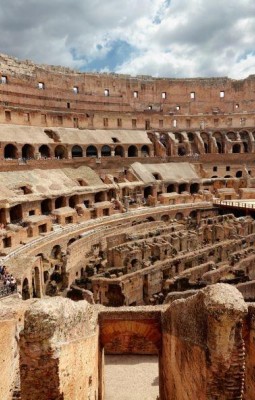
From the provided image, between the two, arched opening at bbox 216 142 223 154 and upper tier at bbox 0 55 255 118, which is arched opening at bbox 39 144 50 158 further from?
arched opening at bbox 216 142 223 154

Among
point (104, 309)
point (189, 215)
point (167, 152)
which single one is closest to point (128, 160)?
point (167, 152)

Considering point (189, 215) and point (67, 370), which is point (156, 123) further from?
point (67, 370)

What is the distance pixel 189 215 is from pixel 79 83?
25.3 meters

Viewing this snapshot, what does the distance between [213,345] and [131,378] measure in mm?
5942

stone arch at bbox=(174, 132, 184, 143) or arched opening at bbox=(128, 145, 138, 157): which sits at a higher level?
stone arch at bbox=(174, 132, 184, 143)

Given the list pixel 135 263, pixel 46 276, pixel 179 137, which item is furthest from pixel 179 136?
pixel 46 276

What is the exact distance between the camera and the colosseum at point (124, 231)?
6117 mm

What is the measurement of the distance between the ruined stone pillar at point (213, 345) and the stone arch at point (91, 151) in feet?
113

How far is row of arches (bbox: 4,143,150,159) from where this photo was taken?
34750 mm

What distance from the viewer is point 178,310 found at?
741 centimetres

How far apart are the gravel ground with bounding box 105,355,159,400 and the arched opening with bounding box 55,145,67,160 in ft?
93.6

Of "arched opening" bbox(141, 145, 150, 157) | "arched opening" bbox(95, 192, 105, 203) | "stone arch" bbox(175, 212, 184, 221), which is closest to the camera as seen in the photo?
"stone arch" bbox(175, 212, 184, 221)

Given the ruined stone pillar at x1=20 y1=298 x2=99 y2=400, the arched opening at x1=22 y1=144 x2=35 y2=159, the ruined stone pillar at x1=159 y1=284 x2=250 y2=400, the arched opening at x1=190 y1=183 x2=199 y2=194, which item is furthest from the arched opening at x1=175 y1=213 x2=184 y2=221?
the ruined stone pillar at x1=20 y1=298 x2=99 y2=400

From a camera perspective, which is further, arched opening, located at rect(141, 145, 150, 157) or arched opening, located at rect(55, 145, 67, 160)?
arched opening, located at rect(141, 145, 150, 157)
